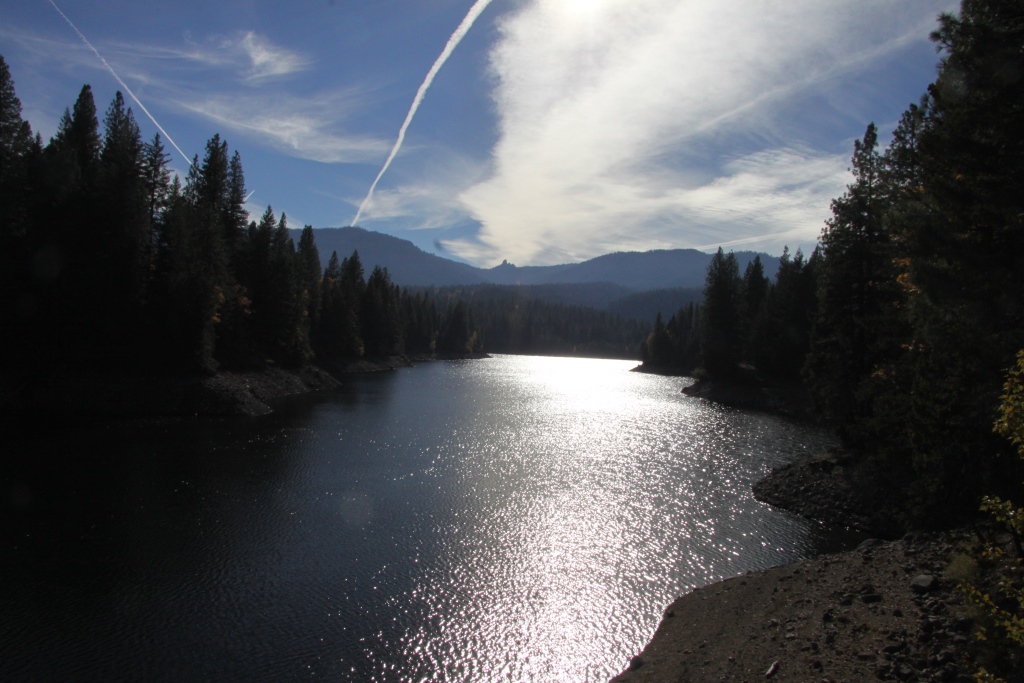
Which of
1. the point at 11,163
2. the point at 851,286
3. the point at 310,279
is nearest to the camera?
the point at 851,286

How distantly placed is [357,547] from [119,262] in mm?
43902

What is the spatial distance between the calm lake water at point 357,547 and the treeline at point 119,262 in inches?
429

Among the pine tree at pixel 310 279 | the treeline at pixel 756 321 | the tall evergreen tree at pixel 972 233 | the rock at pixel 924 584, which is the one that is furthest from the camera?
the pine tree at pixel 310 279

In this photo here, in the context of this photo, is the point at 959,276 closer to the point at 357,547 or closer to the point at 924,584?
the point at 924,584

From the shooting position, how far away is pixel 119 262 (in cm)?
5075

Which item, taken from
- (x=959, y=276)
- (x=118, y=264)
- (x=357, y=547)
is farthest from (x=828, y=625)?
(x=118, y=264)

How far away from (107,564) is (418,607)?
37.1 feet

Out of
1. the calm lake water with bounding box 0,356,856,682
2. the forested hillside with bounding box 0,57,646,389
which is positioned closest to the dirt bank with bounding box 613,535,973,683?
the calm lake water with bounding box 0,356,856,682

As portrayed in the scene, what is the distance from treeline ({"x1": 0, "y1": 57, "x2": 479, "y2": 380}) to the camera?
4519cm

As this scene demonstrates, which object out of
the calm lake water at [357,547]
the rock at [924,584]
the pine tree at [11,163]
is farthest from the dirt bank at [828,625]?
the pine tree at [11,163]

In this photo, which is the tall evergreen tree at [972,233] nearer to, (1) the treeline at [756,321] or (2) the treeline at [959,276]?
(2) the treeline at [959,276]

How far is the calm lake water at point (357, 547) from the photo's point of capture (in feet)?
48.5

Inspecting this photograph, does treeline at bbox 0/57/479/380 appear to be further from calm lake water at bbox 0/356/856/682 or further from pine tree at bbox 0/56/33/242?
calm lake water at bbox 0/356/856/682

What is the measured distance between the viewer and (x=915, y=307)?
19391 mm
